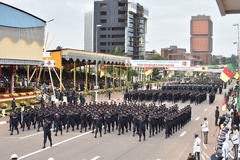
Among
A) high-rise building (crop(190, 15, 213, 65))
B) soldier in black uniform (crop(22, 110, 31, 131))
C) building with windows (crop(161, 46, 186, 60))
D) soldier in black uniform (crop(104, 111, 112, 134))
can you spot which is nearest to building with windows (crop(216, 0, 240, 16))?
soldier in black uniform (crop(104, 111, 112, 134))

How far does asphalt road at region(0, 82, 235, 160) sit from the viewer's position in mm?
13719

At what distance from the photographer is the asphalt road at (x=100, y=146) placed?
1372cm

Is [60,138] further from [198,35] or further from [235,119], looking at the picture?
[198,35]

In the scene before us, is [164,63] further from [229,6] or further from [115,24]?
[115,24]

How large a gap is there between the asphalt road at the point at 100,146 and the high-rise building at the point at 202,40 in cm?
17248

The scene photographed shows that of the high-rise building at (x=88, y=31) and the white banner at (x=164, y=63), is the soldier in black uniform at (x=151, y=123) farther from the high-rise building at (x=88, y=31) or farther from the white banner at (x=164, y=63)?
the high-rise building at (x=88, y=31)

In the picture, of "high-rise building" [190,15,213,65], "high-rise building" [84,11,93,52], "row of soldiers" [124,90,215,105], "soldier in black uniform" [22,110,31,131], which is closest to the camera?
"soldier in black uniform" [22,110,31,131]

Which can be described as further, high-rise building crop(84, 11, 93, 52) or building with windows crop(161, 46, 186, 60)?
building with windows crop(161, 46, 186, 60)

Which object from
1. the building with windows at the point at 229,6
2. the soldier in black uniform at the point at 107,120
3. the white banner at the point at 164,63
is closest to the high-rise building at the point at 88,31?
the white banner at the point at 164,63

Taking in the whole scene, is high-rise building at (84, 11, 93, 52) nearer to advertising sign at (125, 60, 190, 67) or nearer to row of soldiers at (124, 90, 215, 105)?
advertising sign at (125, 60, 190, 67)

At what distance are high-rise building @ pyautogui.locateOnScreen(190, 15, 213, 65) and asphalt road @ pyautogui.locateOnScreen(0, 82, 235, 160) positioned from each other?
172483 millimetres

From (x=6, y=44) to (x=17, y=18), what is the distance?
2691 millimetres

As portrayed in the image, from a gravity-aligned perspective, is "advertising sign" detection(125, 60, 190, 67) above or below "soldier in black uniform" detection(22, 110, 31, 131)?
above

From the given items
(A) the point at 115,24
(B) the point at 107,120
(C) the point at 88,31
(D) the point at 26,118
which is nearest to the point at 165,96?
(B) the point at 107,120
